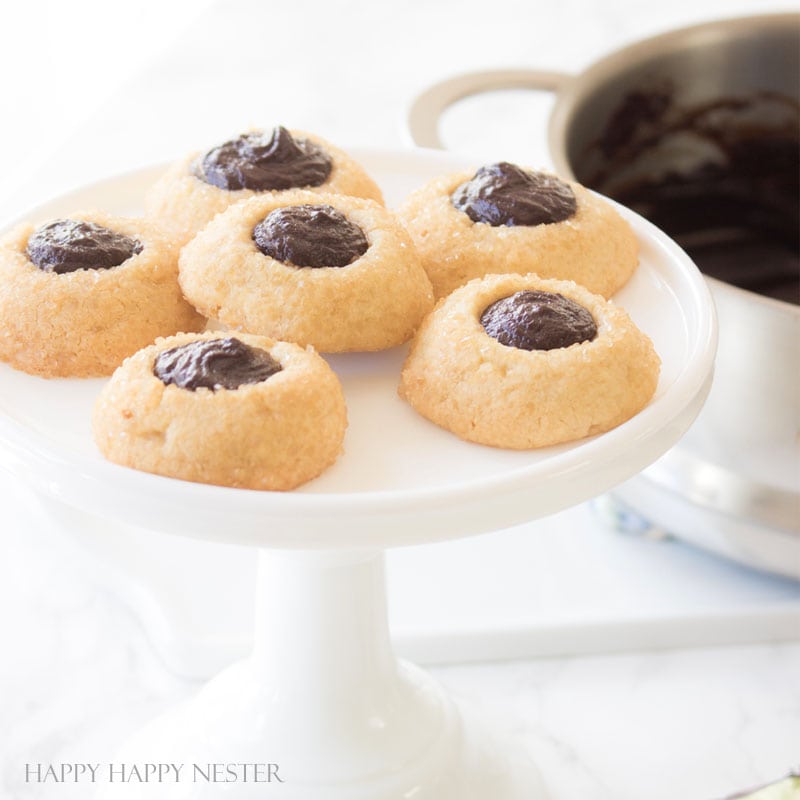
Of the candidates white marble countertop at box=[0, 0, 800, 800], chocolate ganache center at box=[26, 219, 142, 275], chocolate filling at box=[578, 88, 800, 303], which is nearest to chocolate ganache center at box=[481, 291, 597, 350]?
chocolate ganache center at box=[26, 219, 142, 275]

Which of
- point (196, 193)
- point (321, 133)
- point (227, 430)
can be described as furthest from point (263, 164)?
point (321, 133)

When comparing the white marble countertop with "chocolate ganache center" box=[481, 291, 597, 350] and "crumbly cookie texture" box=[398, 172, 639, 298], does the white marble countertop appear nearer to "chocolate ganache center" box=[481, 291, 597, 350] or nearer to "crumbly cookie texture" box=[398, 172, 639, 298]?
"crumbly cookie texture" box=[398, 172, 639, 298]

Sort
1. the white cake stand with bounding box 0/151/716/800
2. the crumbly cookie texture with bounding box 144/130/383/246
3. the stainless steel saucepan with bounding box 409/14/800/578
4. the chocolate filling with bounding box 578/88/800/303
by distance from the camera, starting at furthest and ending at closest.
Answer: the chocolate filling with bounding box 578/88/800/303, the stainless steel saucepan with bounding box 409/14/800/578, the crumbly cookie texture with bounding box 144/130/383/246, the white cake stand with bounding box 0/151/716/800

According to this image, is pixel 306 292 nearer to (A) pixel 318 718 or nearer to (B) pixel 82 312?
(B) pixel 82 312

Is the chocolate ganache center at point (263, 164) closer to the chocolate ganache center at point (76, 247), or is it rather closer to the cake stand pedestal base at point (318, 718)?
the chocolate ganache center at point (76, 247)

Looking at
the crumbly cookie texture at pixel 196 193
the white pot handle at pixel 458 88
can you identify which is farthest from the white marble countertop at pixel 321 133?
the crumbly cookie texture at pixel 196 193

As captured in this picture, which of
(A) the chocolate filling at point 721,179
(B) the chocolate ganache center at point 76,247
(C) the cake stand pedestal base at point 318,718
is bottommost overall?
(C) the cake stand pedestal base at point 318,718
